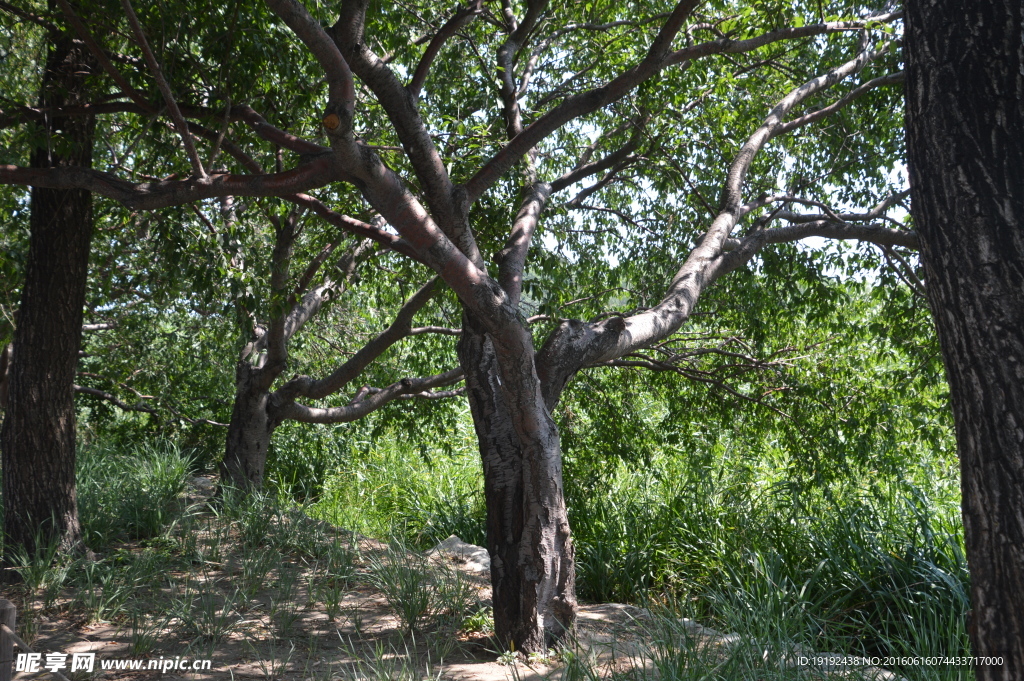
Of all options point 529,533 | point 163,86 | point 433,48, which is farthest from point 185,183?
point 529,533

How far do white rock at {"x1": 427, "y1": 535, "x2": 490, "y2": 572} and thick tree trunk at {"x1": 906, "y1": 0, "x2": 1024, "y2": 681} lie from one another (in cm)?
459

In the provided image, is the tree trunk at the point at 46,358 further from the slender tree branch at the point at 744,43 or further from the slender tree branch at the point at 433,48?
the slender tree branch at the point at 744,43

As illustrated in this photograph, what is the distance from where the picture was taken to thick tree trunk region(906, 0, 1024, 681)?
217cm

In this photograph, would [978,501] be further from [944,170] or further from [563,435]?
[563,435]

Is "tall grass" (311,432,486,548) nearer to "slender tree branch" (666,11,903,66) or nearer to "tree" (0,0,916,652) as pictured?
"tree" (0,0,916,652)

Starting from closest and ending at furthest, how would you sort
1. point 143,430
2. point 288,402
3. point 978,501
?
point 978,501, point 288,402, point 143,430

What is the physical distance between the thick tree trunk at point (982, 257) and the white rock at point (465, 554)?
15.1 feet

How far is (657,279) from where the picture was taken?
7.18 metres

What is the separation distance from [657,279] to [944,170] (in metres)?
4.82

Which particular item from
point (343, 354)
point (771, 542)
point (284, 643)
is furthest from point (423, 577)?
point (343, 354)

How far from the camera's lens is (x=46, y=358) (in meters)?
5.53

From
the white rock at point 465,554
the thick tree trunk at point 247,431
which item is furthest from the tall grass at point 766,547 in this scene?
the thick tree trunk at point 247,431

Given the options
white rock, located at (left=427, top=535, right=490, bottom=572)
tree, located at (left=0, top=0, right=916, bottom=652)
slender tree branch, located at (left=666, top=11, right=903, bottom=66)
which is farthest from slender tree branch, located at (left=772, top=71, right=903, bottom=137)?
white rock, located at (left=427, top=535, right=490, bottom=572)

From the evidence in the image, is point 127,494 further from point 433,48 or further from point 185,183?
point 433,48
